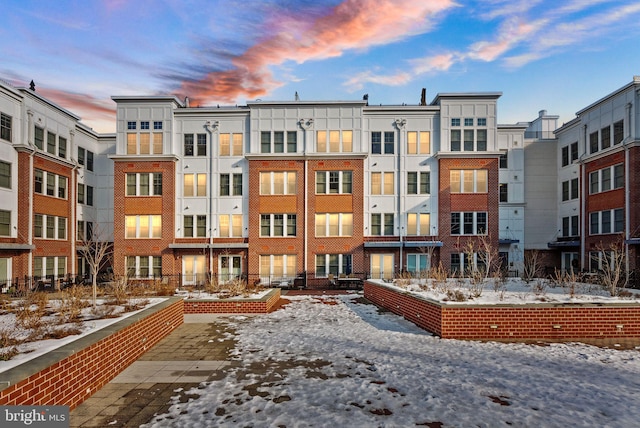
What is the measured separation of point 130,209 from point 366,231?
19193 millimetres

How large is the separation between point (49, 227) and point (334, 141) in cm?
2289

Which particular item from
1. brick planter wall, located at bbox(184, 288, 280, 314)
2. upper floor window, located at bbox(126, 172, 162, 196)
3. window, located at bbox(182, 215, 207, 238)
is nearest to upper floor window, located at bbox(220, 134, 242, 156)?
upper floor window, located at bbox(126, 172, 162, 196)

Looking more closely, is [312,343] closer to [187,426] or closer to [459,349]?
[459,349]

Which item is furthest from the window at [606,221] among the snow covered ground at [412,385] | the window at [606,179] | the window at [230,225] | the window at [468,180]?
the window at [230,225]

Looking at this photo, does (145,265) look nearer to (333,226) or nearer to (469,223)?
(333,226)

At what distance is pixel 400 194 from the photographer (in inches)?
1174

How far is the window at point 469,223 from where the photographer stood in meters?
29.4

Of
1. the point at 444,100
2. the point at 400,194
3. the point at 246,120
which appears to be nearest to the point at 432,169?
the point at 400,194

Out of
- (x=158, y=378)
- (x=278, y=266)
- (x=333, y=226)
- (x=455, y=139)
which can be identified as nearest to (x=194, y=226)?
(x=278, y=266)

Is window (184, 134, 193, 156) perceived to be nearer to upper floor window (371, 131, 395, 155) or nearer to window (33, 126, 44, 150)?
window (33, 126, 44, 150)

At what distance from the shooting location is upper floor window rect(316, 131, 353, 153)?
2962 cm

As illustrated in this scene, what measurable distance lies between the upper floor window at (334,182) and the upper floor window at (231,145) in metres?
6.93

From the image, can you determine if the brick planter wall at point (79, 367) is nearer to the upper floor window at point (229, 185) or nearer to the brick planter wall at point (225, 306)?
the brick planter wall at point (225, 306)

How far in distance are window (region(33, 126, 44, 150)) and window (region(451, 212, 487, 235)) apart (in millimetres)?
31883
